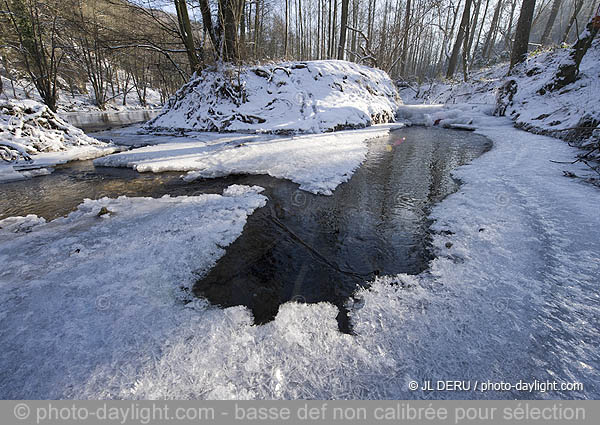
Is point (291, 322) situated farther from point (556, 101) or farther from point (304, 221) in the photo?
point (556, 101)

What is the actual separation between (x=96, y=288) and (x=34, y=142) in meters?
5.47

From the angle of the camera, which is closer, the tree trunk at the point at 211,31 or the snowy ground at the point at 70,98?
the tree trunk at the point at 211,31

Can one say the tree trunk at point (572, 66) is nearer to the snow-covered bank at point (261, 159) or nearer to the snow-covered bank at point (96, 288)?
the snow-covered bank at point (261, 159)

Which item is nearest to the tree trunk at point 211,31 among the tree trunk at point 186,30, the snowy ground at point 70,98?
the tree trunk at point 186,30

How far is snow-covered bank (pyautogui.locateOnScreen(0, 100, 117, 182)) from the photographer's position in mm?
4060

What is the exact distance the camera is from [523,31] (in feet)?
29.3

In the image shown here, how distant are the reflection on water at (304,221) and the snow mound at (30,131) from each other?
2.63 feet

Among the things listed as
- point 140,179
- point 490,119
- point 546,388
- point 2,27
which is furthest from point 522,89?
point 2,27

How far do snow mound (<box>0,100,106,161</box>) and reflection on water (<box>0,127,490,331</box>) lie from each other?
31.5 inches

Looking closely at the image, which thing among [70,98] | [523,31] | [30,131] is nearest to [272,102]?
[30,131]

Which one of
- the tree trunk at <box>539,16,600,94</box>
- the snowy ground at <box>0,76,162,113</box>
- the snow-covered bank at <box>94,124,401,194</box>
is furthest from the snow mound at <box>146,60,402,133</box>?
the snowy ground at <box>0,76,162,113</box>

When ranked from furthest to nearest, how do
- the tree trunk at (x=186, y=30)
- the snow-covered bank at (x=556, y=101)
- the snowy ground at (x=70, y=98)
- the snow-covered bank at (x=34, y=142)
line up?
the snowy ground at (x=70, y=98) → the tree trunk at (x=186, y=30) → the snow-covered bank at (x=556, y=101) → the snow-covered bank at (x=34, y=142)

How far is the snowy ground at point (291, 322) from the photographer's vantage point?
0.98 meters

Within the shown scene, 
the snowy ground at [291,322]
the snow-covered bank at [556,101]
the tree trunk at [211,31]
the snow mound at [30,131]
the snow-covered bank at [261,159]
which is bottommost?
the snowy ground at [291,322]
